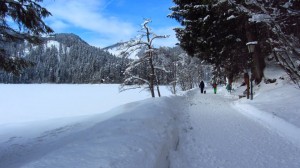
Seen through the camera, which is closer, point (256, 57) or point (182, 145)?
point (182, 145)

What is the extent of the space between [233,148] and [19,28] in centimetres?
712

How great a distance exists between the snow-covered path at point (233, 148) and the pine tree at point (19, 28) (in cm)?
562

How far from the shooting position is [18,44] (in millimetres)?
8547

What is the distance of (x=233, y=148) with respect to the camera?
634 centimetres

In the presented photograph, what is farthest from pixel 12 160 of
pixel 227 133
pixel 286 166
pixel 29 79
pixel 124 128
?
pixel 29 79

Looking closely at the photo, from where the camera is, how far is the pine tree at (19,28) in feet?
25.0

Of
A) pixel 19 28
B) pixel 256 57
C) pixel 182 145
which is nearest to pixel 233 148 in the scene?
pixel 182 145

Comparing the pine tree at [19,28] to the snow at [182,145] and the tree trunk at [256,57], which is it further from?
the tree trunk at [256,57]

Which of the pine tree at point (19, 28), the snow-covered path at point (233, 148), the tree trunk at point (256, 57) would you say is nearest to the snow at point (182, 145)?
the snow-covered path at point (233, 148)

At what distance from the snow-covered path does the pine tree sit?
221 inches

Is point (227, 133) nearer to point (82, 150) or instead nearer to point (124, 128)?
point (124, 128)

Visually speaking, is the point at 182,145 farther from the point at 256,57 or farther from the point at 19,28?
the point at 256,57

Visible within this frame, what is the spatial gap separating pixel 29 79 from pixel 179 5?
4738 inches

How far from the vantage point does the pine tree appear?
7634mm
